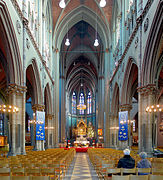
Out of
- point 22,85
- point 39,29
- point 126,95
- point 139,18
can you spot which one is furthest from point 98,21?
point 22,85

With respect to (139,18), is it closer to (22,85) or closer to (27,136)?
(22,85)

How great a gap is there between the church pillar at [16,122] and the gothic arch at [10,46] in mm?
564

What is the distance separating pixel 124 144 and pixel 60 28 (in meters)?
18.7

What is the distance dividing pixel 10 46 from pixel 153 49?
900 centimetres

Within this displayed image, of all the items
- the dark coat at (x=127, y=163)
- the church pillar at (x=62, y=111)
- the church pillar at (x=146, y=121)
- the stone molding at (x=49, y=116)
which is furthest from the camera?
the church pillar at (x=62, y=111)

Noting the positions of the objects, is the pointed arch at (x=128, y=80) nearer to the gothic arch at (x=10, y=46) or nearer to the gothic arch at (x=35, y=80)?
the gothic arch at (x=35, y=80)

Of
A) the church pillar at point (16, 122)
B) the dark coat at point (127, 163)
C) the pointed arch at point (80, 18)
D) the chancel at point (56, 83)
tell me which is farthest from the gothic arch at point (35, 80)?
the dark coat at point (127, 163)

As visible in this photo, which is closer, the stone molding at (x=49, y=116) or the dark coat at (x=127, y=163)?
the dark coat at (x=127, y=163)

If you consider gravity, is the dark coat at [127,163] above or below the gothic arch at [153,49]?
below

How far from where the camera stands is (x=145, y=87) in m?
15.6

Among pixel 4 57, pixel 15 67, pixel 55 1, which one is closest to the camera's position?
pixel 15 67

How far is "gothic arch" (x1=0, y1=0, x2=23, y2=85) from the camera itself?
45.3 ft

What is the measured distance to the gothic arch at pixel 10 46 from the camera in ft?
45.3

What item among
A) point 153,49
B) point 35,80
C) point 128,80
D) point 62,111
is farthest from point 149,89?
point 62,111
